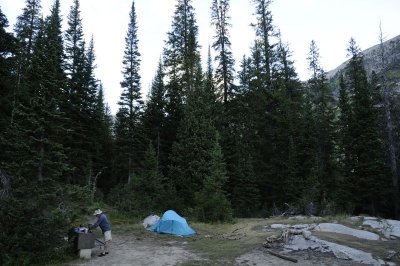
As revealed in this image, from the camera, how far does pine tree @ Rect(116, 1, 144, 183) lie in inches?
1273

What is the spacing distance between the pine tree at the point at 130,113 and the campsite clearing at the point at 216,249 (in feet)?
50.2

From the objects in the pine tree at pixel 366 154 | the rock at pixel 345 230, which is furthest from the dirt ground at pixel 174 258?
the pine tree at pixel 366 154

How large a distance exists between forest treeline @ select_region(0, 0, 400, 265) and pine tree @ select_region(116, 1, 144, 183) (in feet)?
0.41

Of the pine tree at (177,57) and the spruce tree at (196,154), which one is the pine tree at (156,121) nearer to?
the pine tree at (177,57)

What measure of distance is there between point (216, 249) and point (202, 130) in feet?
43.2

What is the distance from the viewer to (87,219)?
20547 mm

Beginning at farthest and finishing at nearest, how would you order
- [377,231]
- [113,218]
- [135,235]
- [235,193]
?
[235,193]
[113,218]
[135,235]
[377,231]

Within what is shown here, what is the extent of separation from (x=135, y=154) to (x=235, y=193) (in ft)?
37.7

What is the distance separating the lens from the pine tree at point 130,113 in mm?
32344

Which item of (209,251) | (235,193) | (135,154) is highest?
(135,154)

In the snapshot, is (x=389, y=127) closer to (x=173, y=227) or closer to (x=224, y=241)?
(x=224, y=241)

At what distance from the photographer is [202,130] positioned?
1001 inches

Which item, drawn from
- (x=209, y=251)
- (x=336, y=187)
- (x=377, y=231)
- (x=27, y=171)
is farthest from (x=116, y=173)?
(x=377, y=231)

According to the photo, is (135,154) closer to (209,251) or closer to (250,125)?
(250,125)
